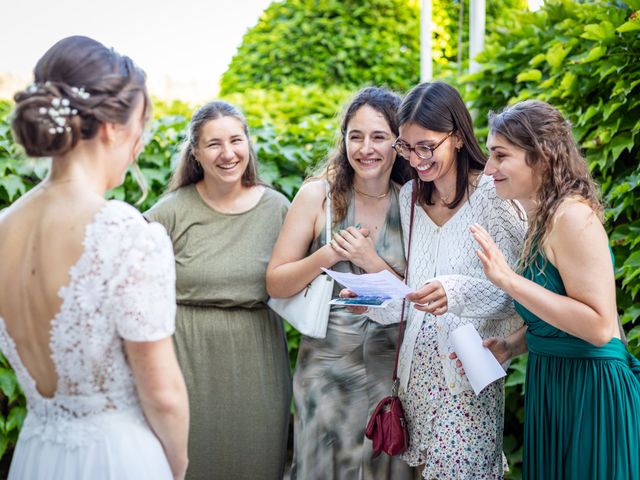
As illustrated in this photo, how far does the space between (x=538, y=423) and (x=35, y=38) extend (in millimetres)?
10908

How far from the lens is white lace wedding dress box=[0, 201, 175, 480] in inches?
73.2

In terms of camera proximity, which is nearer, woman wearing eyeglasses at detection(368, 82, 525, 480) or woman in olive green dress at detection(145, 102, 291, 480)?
woman wearing eyeglasses at detection(368, 82, 525, 480)

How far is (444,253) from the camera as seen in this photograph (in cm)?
316

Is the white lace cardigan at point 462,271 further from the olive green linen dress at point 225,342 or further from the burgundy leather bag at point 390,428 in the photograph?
the olive green linen dress at point 225,342

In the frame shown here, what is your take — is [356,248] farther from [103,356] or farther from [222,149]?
[103,356]

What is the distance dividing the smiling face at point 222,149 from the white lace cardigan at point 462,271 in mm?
1017

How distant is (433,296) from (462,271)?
28 centimetres

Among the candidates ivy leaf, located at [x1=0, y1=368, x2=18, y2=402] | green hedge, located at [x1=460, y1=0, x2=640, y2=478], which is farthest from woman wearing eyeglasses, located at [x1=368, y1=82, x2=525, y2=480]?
ivy leaf, located at [x1=0, y1=368, x2=18, y2=402]

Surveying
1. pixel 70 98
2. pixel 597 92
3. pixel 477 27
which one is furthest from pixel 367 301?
pixel 477 27

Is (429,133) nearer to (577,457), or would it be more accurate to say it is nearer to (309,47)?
(577,457)

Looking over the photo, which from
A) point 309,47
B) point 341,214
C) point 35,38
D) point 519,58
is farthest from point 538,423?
point 35,38

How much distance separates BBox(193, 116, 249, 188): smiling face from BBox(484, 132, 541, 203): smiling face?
1415 millimetres

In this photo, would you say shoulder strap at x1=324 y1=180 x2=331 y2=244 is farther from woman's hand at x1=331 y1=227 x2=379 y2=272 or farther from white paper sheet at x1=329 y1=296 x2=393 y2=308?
white paper sheet at x1=329 y1=296 x2=393 y2=308

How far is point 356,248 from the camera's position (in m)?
3.28
